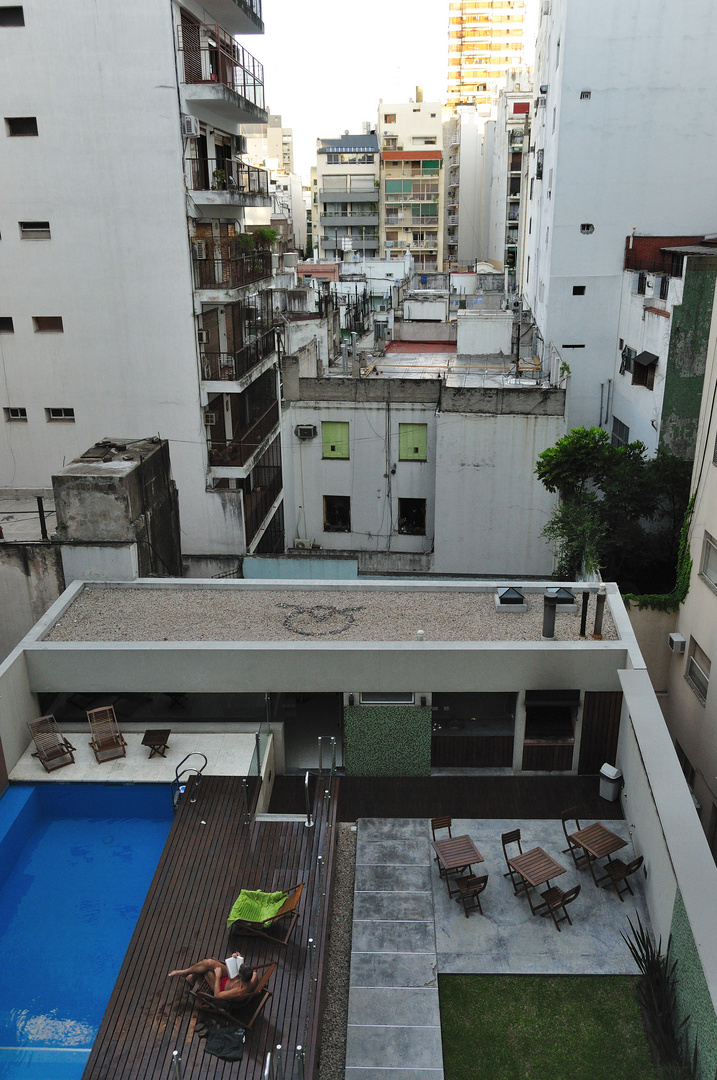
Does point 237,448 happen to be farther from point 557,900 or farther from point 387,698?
point 557,900

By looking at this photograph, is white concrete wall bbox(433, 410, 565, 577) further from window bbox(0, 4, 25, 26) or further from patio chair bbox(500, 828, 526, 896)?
window bbox(0, 4, 25, 26)

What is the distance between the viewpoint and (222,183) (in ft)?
83.4

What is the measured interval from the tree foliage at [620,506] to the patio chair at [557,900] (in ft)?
32.0

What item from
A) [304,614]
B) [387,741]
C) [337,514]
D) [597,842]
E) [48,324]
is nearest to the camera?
[597,842]

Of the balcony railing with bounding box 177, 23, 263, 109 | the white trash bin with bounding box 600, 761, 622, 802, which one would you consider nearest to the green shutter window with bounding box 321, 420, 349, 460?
the balcony railing with bounding box 177, 23, 263, 109

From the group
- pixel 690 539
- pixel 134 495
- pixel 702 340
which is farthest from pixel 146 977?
pixel 702 340

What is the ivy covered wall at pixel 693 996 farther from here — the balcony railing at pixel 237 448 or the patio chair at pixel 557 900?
the balcony railing at pixel 237 448

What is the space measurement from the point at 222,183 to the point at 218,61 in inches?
161

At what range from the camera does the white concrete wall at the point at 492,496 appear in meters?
25.3

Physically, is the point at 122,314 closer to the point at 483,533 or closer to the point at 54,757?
the point at 483,533

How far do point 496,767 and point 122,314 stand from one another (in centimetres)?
1728

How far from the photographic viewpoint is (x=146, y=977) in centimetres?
1054

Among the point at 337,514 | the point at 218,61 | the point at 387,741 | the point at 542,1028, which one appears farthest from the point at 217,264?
the point at 542,1028

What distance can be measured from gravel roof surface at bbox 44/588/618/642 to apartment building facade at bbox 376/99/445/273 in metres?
71.7
